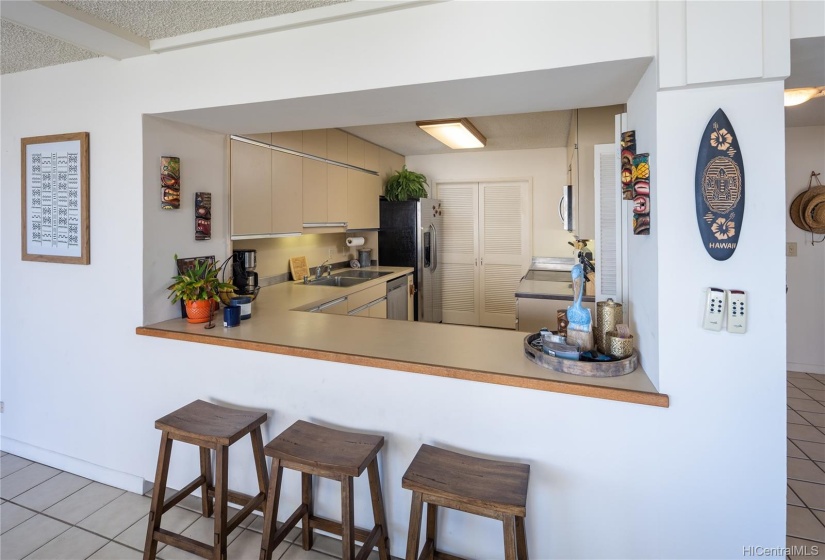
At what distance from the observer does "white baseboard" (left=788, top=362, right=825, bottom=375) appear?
153 inches

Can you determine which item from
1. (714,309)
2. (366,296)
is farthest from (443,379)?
(366,296)

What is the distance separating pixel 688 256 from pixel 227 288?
7.27 ft

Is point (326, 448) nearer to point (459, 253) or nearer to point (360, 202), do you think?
point (360, 202)

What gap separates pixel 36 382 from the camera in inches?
97.5

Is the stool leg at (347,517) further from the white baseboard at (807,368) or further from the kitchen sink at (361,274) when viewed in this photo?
the white baseboard at (807,368)

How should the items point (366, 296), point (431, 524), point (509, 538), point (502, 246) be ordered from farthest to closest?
point (502, 246)
point (366, 296)
point (431, 524)
point (509, 538)

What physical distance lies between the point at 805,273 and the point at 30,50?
235 inches

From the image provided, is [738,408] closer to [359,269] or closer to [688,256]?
[688,256]

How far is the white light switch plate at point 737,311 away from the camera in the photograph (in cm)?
129

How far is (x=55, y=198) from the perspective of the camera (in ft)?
7.65

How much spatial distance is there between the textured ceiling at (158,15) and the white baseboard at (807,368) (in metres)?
4.94

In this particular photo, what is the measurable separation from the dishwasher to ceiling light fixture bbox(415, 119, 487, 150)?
1.51 metres

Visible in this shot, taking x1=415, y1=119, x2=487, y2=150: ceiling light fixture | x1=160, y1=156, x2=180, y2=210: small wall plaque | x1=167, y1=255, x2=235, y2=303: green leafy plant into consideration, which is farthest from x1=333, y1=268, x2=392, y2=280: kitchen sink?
x1=160, y1=156, x2=180, y2=210: small wall plaque

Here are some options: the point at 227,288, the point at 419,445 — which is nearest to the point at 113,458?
the point at 227,288
